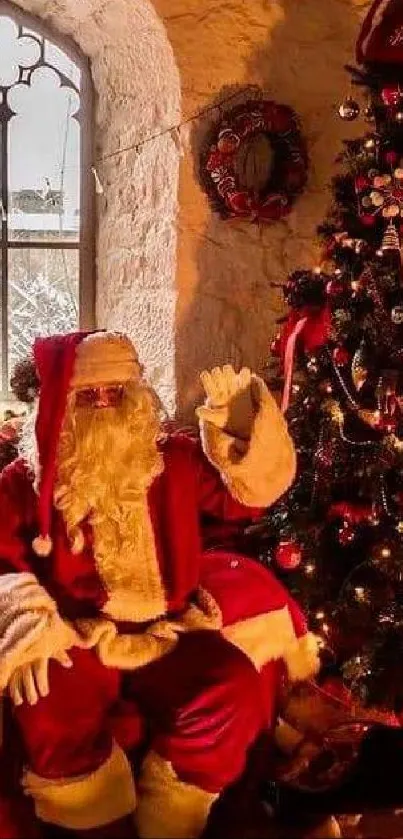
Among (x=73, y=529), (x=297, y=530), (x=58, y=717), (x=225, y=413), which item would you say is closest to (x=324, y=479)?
(x=297, y=530)

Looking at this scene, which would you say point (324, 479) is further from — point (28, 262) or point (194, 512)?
point (28, 262)

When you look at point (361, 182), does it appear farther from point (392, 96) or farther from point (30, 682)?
point (30, 682)

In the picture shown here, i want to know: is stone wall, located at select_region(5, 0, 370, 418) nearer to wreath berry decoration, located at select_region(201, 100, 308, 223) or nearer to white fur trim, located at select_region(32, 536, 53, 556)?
wreath berry decoration, located at select_region(201, 100, 308, 223)

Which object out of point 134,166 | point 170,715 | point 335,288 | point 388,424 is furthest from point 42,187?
point 170,715

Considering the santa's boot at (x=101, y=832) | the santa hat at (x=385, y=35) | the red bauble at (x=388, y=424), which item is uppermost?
the santa hat at (x=385, y=35)

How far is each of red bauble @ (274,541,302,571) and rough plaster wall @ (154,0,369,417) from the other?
68 cm

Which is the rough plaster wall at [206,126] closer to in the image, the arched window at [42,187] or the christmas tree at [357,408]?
the christmas tree at [357,408]

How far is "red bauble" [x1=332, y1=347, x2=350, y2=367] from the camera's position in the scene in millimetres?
2650

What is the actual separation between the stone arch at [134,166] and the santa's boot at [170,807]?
4.72ft

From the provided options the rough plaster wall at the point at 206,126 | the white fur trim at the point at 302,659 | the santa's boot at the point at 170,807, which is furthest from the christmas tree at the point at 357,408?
the santa's boot at the point at 170,807

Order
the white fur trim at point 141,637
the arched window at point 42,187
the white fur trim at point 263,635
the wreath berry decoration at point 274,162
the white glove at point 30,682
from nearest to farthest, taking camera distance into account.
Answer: the white glove at point 30,682, the white fur trim at point 141,637, the white fur trim at point 263,635, the wreath berry decoration at point 274,162, the arched window at point 42,187

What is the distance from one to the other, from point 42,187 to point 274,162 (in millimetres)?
957

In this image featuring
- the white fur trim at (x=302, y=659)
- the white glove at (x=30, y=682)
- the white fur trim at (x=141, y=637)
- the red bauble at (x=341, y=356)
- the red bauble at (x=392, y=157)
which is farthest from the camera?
the red bauble at (x=341, y=356)

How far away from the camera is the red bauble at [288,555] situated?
8.70 feet
